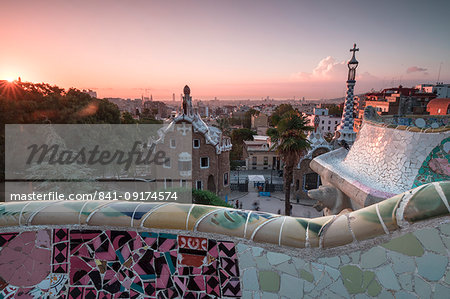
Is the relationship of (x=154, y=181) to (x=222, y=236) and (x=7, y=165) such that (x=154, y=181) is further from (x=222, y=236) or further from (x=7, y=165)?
(x=222, y=236)

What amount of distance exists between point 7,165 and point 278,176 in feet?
82.7

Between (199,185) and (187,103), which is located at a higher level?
(187,103)

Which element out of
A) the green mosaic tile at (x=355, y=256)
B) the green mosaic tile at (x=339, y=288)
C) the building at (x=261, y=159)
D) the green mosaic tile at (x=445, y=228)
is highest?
the green mosaic tile at (x=445, y=228)

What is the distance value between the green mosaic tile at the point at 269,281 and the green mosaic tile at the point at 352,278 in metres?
0.53

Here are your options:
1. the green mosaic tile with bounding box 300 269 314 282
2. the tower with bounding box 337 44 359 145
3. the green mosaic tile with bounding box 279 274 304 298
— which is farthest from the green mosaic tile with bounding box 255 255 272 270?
the tower with bounding box 337 44 359 145

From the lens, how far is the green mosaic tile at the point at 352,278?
2068 mm

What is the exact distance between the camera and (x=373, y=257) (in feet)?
6.64

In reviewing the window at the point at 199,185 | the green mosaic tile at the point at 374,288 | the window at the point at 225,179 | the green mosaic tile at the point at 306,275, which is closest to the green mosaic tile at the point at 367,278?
the green mosaic tile at the point at 374,288

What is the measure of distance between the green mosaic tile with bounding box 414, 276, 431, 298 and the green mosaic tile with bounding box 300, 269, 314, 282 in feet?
2.38

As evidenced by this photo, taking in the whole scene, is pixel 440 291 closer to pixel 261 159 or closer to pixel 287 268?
pixel 287 268

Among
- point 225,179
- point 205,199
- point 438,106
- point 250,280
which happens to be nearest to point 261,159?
point 225,179

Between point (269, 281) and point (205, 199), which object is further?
point (205, 199)

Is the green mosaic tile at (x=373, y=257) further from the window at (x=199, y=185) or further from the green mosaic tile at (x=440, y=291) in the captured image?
the window at (x=199, y=185)

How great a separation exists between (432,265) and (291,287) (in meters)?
1.04
